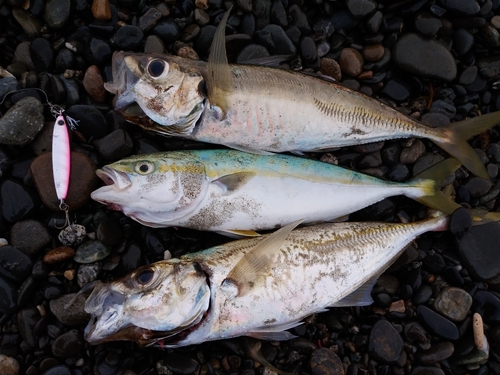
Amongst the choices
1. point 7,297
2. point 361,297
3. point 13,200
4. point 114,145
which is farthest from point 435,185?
point 7,297

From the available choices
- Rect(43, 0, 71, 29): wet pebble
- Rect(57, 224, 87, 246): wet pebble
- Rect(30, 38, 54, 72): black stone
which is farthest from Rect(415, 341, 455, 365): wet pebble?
Rect(43, 0, 71, 29): wet pebble

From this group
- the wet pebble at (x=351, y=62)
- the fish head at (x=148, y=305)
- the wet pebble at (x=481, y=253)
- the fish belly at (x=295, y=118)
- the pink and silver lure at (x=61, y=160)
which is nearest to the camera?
the fish head at (x=148, y=305)

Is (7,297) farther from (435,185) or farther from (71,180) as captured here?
(435,185)

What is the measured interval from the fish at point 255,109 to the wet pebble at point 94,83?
0.39 meters

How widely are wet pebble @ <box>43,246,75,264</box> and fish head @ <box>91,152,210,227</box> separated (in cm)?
61

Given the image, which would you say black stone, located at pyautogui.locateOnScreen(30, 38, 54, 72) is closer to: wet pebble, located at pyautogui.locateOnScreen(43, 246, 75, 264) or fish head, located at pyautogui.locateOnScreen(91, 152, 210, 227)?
fish head, located at pyautogui.locateOnScreen(91, 152, 210, 227)

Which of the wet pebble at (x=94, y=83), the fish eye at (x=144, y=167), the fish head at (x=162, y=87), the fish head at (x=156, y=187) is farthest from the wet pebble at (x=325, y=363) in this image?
the wet pebble at (x=94, y=83)

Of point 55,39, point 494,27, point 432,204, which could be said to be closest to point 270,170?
point 432,204

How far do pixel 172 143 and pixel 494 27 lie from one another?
3131 millimetres

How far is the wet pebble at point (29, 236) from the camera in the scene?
3.10 metres

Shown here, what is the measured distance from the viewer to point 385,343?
3213mm

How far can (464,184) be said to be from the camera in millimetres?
3533

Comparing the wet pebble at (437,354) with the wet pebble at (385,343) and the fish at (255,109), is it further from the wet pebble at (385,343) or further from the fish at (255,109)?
the fish at (255,109)

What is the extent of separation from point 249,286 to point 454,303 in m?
1.85
